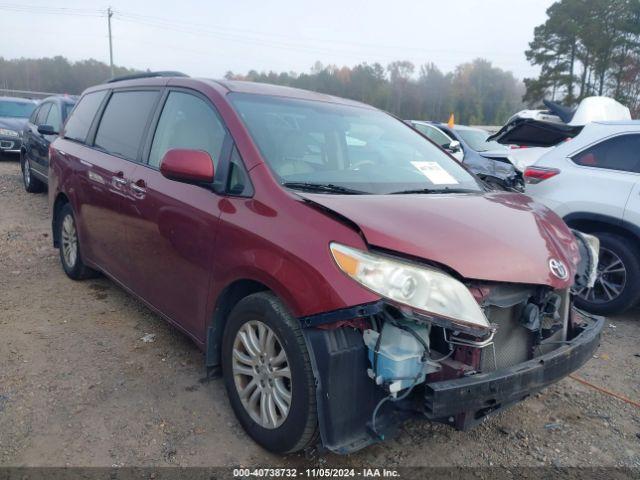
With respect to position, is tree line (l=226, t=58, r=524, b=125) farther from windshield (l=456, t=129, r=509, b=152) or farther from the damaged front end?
the damaged front end

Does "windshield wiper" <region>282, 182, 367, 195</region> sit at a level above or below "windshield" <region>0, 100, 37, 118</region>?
below

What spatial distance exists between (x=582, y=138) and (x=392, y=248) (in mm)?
3724

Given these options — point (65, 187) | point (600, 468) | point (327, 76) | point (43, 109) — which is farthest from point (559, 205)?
point (327, 76)

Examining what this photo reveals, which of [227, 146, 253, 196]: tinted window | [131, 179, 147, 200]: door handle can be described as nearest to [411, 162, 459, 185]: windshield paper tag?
[227, 146, 253, 196]: tinted window

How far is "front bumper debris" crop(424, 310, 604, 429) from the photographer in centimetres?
203

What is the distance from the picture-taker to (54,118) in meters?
9.12

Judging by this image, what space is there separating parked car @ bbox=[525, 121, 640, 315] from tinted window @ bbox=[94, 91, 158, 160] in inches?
145

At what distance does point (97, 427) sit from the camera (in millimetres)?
2703

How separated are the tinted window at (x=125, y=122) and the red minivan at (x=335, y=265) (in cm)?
3

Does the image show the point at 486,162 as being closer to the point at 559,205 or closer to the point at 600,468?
the point at 559,205

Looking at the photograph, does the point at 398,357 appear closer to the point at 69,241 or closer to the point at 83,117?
the point at 69,241

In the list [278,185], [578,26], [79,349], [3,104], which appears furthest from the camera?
[578,26]

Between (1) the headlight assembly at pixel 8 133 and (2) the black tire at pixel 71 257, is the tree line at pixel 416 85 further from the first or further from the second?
(2) the black tire at pixel 71 257

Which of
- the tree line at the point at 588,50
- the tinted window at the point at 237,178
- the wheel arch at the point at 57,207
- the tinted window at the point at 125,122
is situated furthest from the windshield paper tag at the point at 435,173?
the tree line at the point at 588,50
